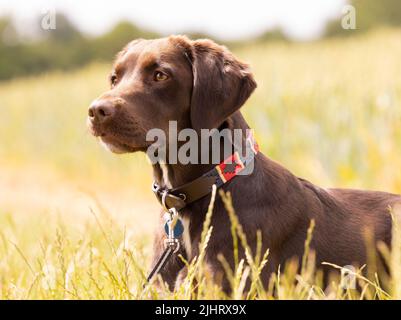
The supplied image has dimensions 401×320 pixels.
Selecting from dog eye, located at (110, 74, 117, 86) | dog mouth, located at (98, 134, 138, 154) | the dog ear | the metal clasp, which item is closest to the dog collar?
the metal clasp

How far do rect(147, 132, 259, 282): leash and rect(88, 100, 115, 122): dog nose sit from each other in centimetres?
53

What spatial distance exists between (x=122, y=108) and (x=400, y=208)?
5.77ft

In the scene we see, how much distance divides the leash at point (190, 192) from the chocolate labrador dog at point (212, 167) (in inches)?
1.1

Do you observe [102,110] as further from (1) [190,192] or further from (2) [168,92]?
(1) [190,192]

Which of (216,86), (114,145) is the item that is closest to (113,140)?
(114,145)

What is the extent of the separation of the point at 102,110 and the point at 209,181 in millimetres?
674

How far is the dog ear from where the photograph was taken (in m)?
3.69

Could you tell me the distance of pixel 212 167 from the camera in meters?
3.66

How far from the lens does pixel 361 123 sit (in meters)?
7.82

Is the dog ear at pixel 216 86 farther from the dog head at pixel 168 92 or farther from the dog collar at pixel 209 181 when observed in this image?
the dog collar at pixel 209 181

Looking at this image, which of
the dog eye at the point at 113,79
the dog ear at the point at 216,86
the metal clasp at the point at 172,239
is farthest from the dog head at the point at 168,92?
the metal clasp at the point at 172,239

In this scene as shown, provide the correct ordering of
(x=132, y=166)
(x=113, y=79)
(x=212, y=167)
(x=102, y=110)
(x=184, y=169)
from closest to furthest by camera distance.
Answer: (x=102, y=110) → (x=212, y=167) → (x=184, y=169) → (x=113, y=79) → (x=132, y=166)

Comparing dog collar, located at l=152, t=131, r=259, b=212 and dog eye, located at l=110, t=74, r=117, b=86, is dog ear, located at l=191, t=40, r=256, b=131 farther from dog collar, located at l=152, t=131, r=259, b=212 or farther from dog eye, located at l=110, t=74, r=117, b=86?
dog eye, located at l=110, t=74, r=117, b=86

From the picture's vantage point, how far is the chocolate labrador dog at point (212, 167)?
3.58m
